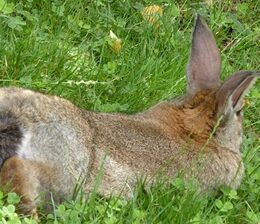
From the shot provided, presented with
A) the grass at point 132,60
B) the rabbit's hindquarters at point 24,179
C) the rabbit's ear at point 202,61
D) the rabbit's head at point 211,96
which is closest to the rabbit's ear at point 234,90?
the rabbit's head at point 211,96

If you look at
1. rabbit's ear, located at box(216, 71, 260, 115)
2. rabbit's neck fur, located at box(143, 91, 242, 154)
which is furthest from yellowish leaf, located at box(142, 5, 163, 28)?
rabbit's ear, located at box(216, 71, 260, 115)

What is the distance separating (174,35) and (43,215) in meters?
3.09

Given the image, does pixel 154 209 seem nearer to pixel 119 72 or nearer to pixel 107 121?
pixel 107 121

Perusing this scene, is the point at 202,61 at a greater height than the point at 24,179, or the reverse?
the point at 202,61

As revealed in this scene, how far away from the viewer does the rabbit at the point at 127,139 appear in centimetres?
641

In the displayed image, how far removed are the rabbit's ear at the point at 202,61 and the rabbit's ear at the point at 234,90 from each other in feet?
1.01

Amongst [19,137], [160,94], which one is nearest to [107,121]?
[19,137]

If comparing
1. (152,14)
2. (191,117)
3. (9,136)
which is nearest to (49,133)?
(9,136)

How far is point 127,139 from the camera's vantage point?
23.0 feet

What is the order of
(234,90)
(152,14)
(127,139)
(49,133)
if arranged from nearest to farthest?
1. (49,133)
2. (127,139)
3. (234,90)
4. (152,14)

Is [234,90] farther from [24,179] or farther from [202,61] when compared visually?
[24,179]

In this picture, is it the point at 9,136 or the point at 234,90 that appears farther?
the point at 234,90

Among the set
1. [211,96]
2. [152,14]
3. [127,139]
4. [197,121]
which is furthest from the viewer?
[152,14]

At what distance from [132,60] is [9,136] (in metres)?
2.47
